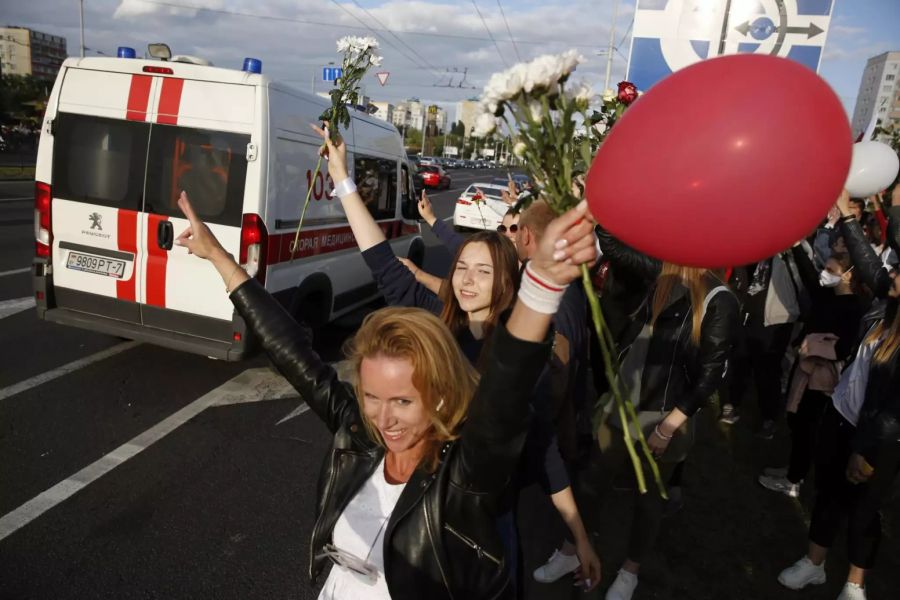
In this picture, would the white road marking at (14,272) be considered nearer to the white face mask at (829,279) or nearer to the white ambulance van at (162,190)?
the white ambulance van at (162,190)

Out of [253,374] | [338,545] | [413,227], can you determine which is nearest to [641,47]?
[338,545]

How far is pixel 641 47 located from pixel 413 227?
186 inches

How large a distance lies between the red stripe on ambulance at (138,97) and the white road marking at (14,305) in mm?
2979

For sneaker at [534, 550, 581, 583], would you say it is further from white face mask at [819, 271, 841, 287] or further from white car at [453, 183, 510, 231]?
white car at [453, 183, 510, 231]

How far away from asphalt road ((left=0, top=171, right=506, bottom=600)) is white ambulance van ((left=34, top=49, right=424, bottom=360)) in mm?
487

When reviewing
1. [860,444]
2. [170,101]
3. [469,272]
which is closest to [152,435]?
[170,101]

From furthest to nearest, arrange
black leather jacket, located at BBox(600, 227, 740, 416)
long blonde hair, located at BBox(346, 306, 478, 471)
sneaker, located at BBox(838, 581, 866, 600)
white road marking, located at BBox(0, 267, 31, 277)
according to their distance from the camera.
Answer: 1. white road marking, located at BBox(0, 267, 31, 277)
2. sneaker, located at BBox(838, 581, 866, 600)
3. black leather jacket, located at BBox(600, 227, 740, 416)
4. long blonde hair, located at BBox(346, 306, 478, 471)

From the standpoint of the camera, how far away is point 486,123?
1224 millimetres

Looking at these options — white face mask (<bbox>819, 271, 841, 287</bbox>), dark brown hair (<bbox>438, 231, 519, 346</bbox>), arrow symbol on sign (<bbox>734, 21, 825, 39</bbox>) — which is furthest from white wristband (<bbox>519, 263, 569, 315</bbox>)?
white face mask (<bbox>819, 271, 841, 287</bbox>)

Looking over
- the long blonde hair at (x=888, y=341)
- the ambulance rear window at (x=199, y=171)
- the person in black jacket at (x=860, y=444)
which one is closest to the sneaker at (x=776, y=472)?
the person in black jacket at (x=860, y=444)

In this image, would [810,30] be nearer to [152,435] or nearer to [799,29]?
[799,29]

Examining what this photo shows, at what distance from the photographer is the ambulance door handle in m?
4.57

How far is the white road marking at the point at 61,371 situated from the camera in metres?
4.43

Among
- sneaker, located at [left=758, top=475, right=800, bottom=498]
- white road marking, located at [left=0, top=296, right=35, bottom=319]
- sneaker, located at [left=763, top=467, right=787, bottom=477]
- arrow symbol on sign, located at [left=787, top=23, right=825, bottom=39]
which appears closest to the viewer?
arrow symbol on sign, located at [left=787, top=23, right=825, bottom=39]
